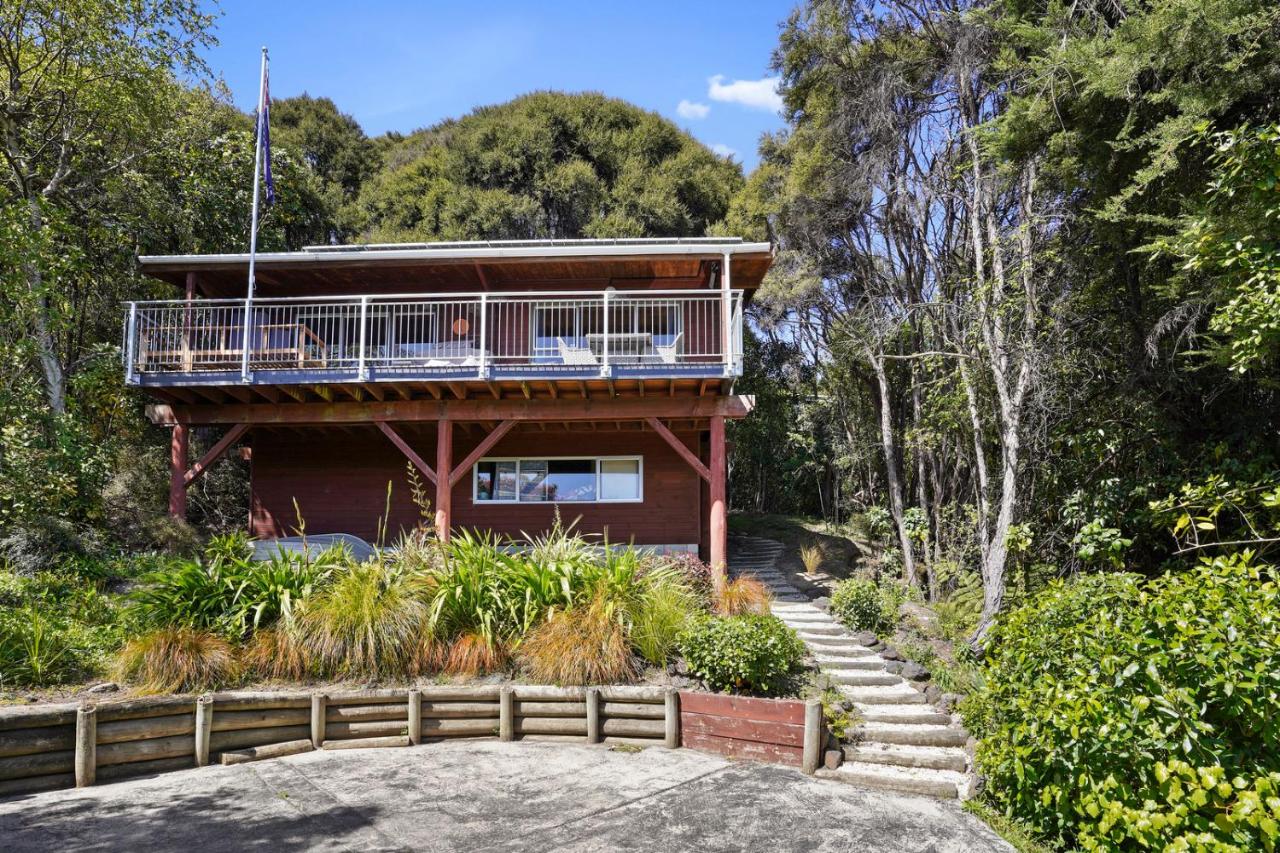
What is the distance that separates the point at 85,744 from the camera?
588 cm

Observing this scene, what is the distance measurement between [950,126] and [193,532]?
14.7 metres

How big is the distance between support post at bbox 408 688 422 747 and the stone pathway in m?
3.90

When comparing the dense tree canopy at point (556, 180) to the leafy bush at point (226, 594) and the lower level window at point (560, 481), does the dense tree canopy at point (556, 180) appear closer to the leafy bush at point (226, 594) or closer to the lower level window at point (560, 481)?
the lower level window at point (560, 481)

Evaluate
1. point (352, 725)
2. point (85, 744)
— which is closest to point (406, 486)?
point (352, 725)

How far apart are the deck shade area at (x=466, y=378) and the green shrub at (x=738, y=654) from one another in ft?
12.5

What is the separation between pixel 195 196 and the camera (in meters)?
15.8

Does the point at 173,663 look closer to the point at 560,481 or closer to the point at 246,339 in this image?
the point at 246,339

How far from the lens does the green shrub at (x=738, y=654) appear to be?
281 inches

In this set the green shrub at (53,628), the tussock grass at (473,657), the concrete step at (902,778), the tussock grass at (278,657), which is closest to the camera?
the concrete step at (902,778)

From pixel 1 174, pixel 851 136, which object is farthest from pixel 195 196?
pixel 851 136

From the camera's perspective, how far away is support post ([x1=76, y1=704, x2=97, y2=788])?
5.86m

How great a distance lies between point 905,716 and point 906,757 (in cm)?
73

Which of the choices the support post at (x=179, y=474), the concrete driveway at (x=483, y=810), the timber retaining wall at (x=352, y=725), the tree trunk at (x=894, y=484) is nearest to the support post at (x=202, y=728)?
the timber retaining wall at (x=352, y=725)

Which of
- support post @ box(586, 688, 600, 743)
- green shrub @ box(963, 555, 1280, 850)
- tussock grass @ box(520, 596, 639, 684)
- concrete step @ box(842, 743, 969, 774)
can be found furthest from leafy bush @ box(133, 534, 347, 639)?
green shrub @ box(963, 555, 1280, 850)
